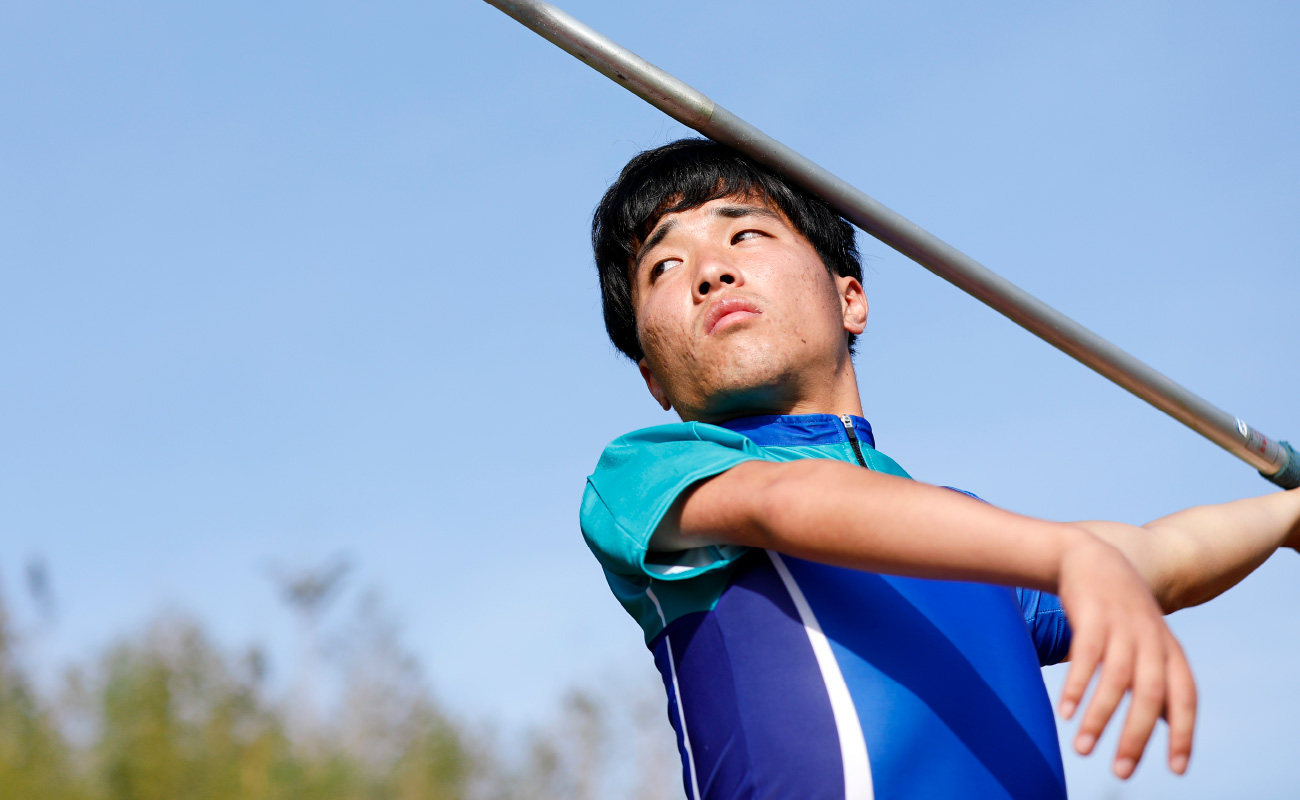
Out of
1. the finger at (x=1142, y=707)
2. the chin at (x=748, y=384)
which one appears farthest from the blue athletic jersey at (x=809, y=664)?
the finger at (x=1142, y=707)

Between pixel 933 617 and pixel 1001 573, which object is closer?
pixel 1001 573

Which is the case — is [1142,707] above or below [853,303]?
below

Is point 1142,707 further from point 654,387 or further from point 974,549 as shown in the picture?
point 654,387

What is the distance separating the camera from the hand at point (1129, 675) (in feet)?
4.53

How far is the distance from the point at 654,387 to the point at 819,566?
1094 millimetres

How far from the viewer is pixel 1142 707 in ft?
4.54

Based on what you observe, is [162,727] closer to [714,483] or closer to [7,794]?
[7,794]

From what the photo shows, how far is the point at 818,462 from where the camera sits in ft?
6.29

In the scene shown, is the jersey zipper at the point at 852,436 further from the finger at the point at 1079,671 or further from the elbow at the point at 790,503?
the finger at the point at 1079,671

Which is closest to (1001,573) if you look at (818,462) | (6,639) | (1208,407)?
(818,462)

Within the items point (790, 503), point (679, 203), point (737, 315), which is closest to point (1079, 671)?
point (790, 503)

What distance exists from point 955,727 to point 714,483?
597 millimetres

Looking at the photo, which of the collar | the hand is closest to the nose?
the collar

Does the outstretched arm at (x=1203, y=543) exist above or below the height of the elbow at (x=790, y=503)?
above
